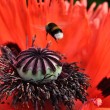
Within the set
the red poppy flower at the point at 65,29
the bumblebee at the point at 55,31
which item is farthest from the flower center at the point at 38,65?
the red poppy flower at the point at 65,29

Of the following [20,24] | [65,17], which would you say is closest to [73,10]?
[65,17]

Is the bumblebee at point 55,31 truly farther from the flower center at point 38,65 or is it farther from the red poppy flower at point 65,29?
the red poppy flower at point 65,29

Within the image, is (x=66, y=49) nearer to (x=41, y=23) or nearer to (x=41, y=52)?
(x=41, y=23)

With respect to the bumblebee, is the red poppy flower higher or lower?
higher

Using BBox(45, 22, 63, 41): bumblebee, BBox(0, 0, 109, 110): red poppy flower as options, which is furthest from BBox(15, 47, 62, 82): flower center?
BBox(0, 0, 109, 110): red poppy flower

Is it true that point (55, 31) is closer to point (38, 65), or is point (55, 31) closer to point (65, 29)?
point (38, 65)

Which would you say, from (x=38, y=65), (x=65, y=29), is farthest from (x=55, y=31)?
(x=65, y=29)

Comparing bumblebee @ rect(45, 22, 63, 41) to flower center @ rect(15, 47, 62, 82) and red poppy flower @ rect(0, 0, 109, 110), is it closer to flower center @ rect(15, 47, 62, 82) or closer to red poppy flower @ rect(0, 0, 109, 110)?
flower center @ rect(15, 47, 62, 82)

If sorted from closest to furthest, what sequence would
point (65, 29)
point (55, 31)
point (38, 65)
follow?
1. point (38, 65)
2. point (55, 31)
3. point (65, 29)

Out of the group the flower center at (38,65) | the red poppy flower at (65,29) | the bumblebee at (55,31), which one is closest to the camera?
the flower center at (38,65)
